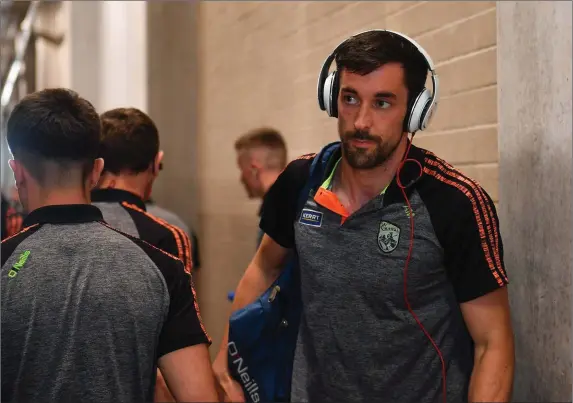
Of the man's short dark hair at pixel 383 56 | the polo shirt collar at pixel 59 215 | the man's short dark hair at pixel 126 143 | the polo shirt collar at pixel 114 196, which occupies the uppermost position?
the man's short dark hair at pixel 383 56

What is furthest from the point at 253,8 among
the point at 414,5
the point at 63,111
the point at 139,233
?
the point at 63,111

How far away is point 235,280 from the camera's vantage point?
4.01 metres

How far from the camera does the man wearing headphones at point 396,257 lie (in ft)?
5.09

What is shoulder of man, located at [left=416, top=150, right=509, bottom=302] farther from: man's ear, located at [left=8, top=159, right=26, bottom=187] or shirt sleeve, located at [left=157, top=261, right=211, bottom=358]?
man's ear, located at [left=8, top=159, right=26, bottom=187]

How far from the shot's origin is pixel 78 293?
141 centimetres

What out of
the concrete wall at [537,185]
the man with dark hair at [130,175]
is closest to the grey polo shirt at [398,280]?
the concrete wall at [537,185]

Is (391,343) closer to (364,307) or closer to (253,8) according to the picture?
(364,307)

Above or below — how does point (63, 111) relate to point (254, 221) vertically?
above

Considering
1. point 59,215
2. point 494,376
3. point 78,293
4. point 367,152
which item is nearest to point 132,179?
point 59,215

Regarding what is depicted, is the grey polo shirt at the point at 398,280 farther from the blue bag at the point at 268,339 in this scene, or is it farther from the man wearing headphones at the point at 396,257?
the blue bag at the point at 268,339

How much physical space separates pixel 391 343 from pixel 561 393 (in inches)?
21.3

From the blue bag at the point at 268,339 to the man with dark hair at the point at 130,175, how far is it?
10.1 inches

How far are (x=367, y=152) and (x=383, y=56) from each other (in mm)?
231

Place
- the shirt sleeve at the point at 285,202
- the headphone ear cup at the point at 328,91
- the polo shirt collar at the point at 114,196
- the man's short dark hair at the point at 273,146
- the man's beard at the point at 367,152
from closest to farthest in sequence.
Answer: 1. the man's beard at the point at 367,152
2. the headphone ear cup at the point at 328,91
3. the shirt sleeve at the point at 285,202
4. the polo shirt collar at the point at 114,196
5. the man's short dark hair at the point at 273,146
